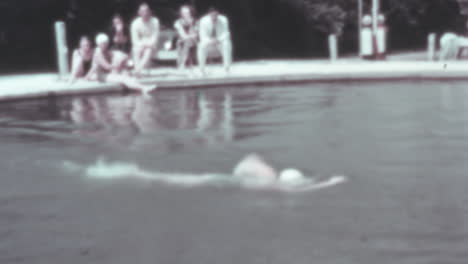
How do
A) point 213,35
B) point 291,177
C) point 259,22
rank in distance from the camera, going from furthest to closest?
point 259,22 → point 213,35 → point 291,177

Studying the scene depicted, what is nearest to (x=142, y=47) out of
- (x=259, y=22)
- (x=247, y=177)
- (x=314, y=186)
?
(x=247, y=177)

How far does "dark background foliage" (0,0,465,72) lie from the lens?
902 inches

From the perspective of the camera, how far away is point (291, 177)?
551 centimetres

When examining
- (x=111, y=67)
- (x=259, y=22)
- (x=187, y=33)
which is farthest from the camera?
(x=259, y=22)

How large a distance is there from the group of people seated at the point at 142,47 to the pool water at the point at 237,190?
12.3 ft

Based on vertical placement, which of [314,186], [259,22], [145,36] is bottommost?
[314,186]

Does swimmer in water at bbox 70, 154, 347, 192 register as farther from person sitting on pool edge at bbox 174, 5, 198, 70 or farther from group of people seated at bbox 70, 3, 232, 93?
person sitting on pool edge at bbox 174, 5, 198, 70

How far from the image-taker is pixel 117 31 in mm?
16375

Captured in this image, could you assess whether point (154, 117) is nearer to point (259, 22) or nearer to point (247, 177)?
point (247, 177)

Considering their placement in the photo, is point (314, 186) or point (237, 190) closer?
point (237, 190)

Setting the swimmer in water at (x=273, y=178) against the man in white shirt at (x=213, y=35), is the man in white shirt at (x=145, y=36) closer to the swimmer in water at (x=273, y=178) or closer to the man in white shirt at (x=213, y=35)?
the man in white shirt at (x=213, y=35)

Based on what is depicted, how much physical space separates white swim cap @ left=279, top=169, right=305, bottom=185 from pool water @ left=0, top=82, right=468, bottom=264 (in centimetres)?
22

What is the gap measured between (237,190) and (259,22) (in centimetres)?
2466

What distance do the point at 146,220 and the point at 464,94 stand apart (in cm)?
839
